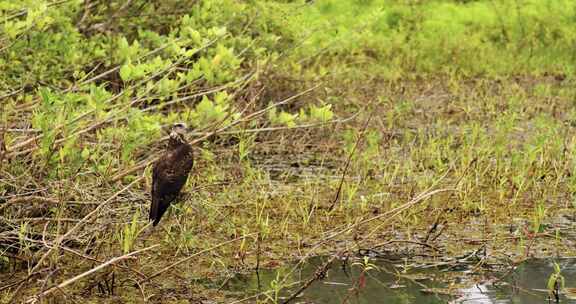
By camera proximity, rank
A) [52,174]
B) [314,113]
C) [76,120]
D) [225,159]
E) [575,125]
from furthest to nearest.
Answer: [575,125]
[225,159]
[314,113]
[52,174]
[76,120]

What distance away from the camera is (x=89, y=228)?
4355 mm

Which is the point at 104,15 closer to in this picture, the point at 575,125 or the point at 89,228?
the point at 89,228

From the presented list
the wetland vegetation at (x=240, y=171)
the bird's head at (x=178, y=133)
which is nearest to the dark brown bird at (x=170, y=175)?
the bird's head at (x=178, y=133)

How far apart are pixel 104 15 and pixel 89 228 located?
132 inches

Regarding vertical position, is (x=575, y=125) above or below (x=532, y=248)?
below

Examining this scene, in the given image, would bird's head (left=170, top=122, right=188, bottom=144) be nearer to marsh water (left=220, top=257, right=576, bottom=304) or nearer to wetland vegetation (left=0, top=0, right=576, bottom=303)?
wetland vegetation (left=0, top=0, right=576, bottom=303)

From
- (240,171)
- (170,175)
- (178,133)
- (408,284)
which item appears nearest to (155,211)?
(170,175)

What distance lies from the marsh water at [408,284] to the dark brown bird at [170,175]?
0.46 meters

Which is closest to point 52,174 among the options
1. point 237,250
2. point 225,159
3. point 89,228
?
point 89,228

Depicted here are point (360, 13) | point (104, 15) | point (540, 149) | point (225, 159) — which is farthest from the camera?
point (360, 13)

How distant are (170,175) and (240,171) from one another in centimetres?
200

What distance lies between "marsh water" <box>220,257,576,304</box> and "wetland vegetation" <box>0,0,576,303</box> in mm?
24

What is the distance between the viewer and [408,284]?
4602 millimetres

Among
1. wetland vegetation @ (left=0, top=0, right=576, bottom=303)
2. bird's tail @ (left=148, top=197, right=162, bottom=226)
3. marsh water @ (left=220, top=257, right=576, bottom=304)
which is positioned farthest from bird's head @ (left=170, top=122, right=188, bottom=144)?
marsh water @ (left=220, top=257, right=576, bottom=304)
